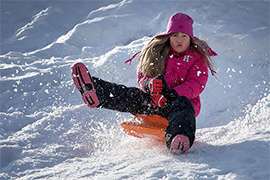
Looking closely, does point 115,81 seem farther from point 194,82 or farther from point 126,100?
point 194,82

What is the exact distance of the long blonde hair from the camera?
2459 mm

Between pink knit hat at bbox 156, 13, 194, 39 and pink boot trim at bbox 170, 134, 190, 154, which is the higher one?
pink knit hat at bbox 156, 13, 194, 39

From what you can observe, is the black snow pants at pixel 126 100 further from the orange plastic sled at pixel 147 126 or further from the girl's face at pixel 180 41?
the girl's face at pixel 180 41

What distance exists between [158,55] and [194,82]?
0.42 meters

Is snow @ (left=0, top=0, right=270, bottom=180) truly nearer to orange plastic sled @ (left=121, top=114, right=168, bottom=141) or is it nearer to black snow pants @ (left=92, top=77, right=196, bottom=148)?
orange plastic sled @ (left=121, top=114, right=168, bottom=141)

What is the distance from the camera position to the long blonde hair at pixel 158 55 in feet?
8.07

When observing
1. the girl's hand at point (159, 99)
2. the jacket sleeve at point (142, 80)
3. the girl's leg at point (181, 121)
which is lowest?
the girl's leg at point (181, 121)

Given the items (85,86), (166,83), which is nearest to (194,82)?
(166,83)

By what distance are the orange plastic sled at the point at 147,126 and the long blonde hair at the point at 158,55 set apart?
15.5 inches

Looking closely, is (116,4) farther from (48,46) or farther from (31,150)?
(31,150)

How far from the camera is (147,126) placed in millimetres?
2221

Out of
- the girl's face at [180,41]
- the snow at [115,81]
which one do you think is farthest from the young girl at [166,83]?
the snow at [115,81]

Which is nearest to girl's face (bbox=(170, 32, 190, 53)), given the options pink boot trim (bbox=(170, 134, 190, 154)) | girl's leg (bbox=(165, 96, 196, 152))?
girl's leg (bbox=(165, 96, 196, 152))

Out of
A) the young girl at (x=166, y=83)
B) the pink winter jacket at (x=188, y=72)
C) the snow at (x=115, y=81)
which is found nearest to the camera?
the snow at (x=115, y=81)
